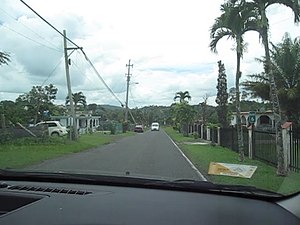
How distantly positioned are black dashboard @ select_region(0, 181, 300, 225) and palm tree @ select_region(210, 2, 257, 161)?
12.7 meters

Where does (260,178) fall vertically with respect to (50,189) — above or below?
below

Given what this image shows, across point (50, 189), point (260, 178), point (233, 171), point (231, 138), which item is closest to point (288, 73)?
point (231, 138)

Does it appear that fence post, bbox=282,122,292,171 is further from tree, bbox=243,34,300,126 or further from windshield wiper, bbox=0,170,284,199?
tree, bbox=243,34,300,126

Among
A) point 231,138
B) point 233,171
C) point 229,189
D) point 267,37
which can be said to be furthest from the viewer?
point 231,138

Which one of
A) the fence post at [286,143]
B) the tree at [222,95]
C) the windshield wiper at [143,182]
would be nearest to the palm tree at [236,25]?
the fence post at [286,143]

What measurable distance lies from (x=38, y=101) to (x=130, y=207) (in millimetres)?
64990

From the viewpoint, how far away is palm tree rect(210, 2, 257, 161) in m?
16.2

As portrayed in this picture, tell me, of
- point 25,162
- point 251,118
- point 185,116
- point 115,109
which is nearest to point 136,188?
point 25,162

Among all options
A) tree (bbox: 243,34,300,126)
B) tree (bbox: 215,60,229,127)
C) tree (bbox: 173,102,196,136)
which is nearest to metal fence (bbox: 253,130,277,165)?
tree (bbox: 243,34,300,126)

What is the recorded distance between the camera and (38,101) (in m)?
66.4

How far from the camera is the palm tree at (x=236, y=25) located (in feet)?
53.1

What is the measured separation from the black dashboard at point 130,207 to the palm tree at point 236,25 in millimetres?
12713

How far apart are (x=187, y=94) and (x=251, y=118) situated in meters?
46.4

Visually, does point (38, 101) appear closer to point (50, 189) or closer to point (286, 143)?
A: point (286, 143)
